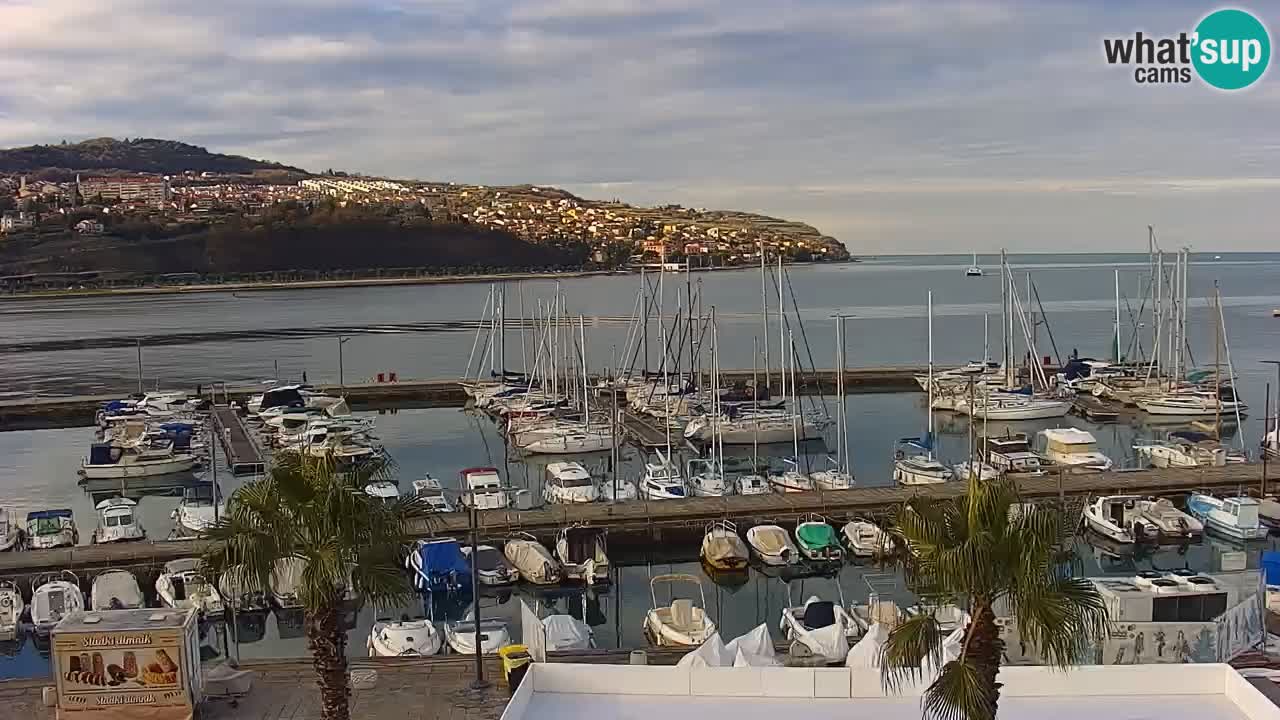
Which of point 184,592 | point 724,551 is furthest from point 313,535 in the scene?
point 724,551

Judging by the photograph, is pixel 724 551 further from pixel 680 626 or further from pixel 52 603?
pixel 52 603

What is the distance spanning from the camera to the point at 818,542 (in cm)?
2586

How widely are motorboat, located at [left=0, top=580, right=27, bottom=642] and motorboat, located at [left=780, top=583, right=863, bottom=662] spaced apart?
14497 mm

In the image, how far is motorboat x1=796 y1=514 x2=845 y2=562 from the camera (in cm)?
2580

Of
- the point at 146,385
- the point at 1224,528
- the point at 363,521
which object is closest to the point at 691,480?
the point at 1224,528

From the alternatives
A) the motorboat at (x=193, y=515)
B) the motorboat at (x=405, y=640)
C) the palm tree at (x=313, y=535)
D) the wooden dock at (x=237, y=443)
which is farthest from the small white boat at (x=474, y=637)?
A: the wooden dock at (x=237, y=443)

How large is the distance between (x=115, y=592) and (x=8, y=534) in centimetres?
752

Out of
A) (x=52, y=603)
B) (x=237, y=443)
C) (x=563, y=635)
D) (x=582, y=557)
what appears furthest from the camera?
(x=237, y=443)

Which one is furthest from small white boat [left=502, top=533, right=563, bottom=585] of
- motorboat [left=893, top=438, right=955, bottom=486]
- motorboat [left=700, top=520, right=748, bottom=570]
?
motorboat [left=893, top=438, right=955, bottom=486]

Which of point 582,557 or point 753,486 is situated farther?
point 753,486

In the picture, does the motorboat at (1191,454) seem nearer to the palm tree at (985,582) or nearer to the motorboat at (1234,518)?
the motorboat at (1234,518)

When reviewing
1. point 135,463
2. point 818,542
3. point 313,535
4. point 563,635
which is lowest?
point 135,463

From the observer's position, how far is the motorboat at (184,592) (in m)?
21.6

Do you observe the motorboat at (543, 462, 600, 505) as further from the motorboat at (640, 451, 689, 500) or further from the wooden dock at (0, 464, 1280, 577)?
the motorboat at (640, 451, 689, 500)
